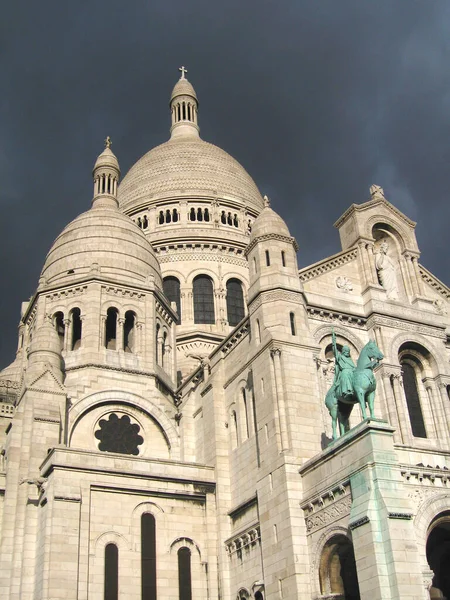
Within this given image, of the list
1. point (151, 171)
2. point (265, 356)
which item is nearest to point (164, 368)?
point (265, 356)

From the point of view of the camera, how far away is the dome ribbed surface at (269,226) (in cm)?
3606

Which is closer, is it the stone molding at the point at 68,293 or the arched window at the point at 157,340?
the stone molding at the point at 68,293

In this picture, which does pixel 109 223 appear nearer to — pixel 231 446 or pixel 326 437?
pixel 231 446

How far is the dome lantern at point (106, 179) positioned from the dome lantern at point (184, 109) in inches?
837

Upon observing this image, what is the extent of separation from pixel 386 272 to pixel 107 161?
25.5 metres

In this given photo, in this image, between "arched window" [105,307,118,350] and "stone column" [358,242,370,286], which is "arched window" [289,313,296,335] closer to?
"stone column" [358,242,370,286]

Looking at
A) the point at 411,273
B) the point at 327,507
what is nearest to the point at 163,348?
the point at 411,273

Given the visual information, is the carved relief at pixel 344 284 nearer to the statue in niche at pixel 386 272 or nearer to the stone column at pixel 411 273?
the statue in niche at pixel 386 272

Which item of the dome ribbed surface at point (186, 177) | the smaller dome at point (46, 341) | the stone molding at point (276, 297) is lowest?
the stone molding at point (276, 297)

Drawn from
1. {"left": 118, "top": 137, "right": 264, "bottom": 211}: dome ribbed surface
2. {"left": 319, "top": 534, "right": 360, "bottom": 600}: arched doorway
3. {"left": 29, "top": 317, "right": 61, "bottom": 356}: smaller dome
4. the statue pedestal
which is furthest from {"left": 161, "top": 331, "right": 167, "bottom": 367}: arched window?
{"left": 118, "top": 137, "right": 264, "bottom": 211}: dome ribbed surface

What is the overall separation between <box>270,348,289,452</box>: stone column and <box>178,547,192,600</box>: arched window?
7136mm

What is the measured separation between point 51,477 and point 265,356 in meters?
10.3

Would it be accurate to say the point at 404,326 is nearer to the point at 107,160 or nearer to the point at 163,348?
the point at 163,348

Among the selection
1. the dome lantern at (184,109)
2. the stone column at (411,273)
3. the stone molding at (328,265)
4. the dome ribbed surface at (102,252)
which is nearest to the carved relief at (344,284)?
the stone molding at (328,265)
